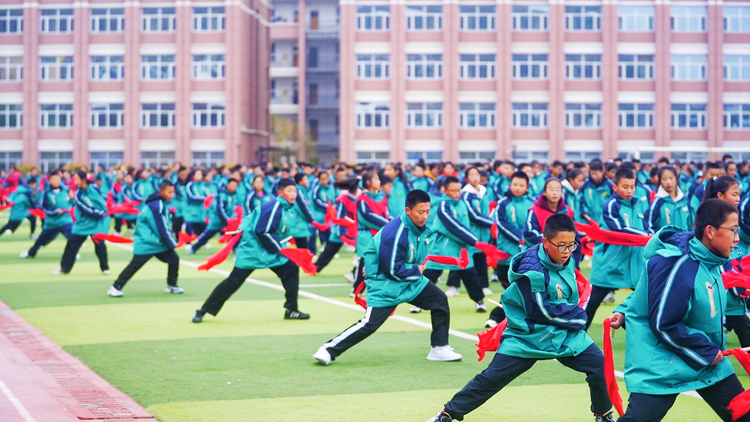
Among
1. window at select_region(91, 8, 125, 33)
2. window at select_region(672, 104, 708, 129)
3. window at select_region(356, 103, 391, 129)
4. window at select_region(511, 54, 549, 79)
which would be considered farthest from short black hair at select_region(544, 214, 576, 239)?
window at select_region(91, 8, 125, 33)

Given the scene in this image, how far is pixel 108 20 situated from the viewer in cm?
5662

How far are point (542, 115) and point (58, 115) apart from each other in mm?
28885

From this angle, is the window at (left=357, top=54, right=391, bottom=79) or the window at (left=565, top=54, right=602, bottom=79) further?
the window at (left=357, top=54, right=391, bottom=79)

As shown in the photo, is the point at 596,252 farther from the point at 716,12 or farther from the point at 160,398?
the point at 716,12

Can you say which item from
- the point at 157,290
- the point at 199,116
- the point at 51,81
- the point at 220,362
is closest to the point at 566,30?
the point at 199,116

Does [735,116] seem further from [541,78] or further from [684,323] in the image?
[684,323]

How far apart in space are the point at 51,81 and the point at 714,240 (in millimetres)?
57153

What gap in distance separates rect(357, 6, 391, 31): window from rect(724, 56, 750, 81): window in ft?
62.6

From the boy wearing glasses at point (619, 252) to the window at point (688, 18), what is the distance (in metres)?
46.3

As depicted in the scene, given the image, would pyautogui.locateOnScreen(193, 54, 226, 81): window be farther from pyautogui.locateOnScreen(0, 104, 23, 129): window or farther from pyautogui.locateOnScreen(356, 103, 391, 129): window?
pyautogui.locateOnScreen(0, 104, 23, 129): window

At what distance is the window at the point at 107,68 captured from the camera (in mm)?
56809

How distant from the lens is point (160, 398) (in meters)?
7.48

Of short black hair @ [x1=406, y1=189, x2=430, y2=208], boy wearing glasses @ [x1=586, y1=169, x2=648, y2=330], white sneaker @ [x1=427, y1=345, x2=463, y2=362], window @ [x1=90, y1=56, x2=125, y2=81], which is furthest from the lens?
window @ [x1=90, y1=56, x2=125, y2=81]

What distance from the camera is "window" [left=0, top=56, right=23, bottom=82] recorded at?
57.6 meters
